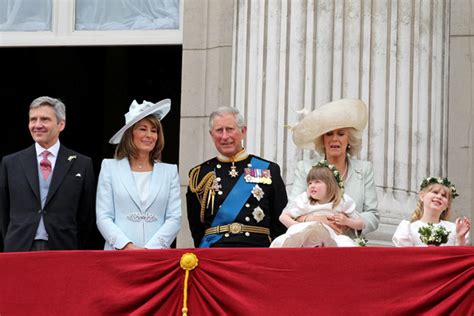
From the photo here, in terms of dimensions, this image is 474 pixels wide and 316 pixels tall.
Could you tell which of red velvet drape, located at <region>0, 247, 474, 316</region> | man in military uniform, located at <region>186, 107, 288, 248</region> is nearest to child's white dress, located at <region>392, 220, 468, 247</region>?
Result: red velvet drape, located at <region>0, 247, 474, 316</region>

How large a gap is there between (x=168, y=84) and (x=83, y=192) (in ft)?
22.8

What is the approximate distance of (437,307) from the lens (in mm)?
10344

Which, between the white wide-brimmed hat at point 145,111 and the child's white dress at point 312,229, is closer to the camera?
the child's white dress at point 312,229

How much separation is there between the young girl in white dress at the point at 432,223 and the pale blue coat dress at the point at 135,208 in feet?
5.14

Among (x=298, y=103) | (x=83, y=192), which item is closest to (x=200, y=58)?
(x=298, y=103)

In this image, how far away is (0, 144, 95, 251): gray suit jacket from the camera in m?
11.6

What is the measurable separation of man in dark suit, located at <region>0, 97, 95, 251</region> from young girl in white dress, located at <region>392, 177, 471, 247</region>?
2189mm

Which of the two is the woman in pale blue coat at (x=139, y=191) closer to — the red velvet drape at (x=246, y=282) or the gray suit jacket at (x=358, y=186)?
the red velvet drape at (x=246, y=282)

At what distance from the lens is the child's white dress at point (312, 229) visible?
1080 cm

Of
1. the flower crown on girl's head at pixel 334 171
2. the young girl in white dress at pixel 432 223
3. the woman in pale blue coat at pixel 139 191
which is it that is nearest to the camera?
the young girl in white dress at pixel 432 223

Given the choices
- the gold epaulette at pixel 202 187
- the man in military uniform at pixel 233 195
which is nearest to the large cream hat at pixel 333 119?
the man in military uniform at pixel 233 195

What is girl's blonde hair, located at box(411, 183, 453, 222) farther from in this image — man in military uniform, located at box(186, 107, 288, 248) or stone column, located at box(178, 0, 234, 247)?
stone column, located at box(178, 0, 234, 247)

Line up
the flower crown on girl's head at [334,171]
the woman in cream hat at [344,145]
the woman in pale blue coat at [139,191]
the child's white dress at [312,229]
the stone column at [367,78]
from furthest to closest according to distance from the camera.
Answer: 1. the stone column at [367,78]
2. the woman in cream hat at [344,145]
3. the woman in pale blue coat at [139,191]
4. the flower crown on girl's head at [334,171]
5. the child's white dress at [312,229]

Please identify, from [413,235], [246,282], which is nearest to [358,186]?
[413,235]
